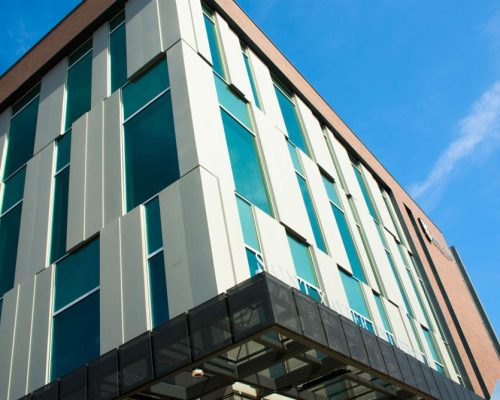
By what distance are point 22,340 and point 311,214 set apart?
922 centimetres

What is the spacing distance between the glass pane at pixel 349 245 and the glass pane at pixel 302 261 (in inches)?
143

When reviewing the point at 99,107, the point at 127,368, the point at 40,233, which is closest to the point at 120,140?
the point at 99,107

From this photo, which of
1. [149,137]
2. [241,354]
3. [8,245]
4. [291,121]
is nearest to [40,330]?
[8,245]

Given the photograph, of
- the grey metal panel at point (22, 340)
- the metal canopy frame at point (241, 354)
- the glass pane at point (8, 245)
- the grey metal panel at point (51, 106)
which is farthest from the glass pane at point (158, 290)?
the grey metal panel at point (51, 106)

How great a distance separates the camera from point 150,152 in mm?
15156

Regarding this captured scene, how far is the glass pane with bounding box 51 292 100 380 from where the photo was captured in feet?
44.1

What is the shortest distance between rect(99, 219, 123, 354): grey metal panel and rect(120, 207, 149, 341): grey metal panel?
0.16 meters

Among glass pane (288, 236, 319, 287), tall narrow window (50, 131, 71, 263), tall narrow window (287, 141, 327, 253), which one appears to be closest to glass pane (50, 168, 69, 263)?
tall narrow window (50, 131, 71, 263)

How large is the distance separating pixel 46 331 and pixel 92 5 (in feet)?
40.3

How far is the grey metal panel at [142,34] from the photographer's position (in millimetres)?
17172

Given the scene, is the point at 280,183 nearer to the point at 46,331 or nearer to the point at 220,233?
the point at 220,233

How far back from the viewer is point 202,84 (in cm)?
1587

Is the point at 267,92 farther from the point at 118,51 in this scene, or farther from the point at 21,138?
the point at 21,138

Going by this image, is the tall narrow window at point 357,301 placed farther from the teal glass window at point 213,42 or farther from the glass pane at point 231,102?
the teal glass window at point 213,42
